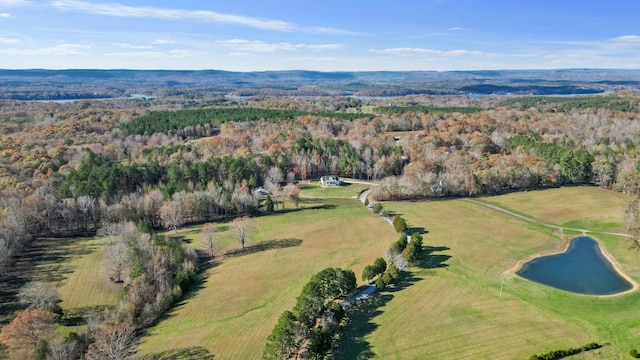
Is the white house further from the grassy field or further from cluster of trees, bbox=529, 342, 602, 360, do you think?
cluster of trees, bbox=529, 342, 602, 360

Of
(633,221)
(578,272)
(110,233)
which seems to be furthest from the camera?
(110,233)

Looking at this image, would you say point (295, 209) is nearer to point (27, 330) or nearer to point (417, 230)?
point (417, 230)

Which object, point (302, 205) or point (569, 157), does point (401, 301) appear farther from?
point (569, 157)

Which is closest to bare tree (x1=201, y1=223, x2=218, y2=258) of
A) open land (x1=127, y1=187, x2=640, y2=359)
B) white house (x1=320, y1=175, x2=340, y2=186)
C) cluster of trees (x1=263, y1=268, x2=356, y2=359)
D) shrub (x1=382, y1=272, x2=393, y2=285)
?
open land (x1=127, y1=187, x2=640, y2=359)

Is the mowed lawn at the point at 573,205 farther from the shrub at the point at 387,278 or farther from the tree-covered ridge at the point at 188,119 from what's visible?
the tree-covered ridge at the point at 188,119

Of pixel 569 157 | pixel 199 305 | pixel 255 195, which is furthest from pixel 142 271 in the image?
pixel 569 157

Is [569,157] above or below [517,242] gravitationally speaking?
above

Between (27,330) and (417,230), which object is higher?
(27,330)

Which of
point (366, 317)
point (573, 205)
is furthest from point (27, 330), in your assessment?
point (573, 205)
